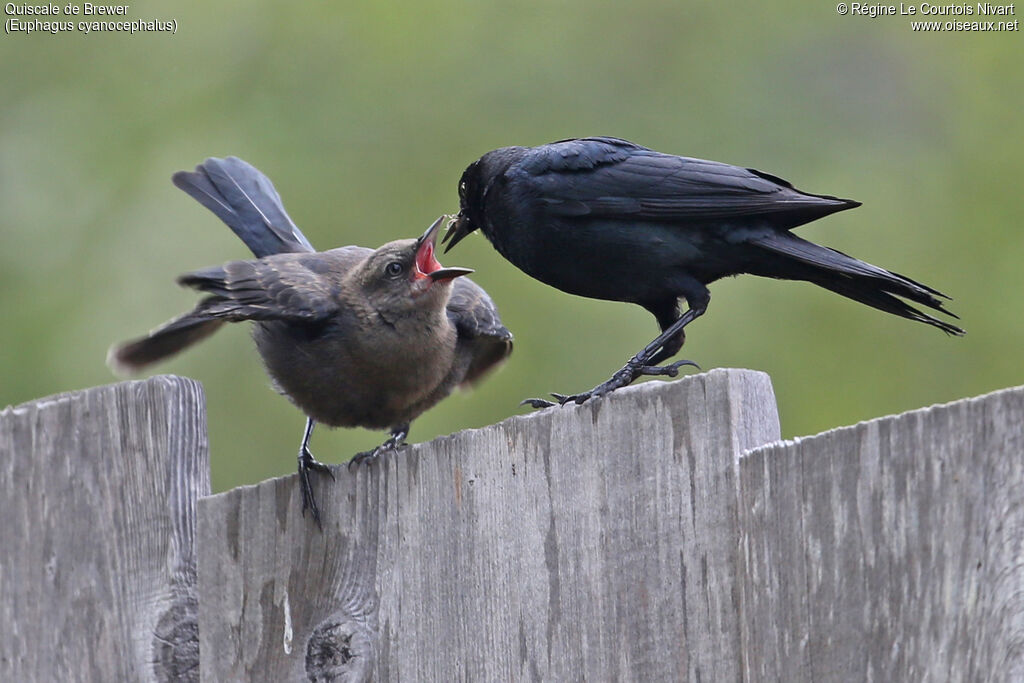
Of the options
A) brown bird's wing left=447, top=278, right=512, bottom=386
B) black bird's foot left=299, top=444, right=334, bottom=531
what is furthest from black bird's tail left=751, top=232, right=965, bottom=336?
black bird's foot left=299, top=444, right=334, bottom=531

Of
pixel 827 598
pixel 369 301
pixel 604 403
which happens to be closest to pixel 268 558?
pixel 604 403

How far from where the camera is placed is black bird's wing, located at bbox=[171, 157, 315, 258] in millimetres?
4477

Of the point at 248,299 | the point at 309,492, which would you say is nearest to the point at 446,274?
the point at 248,299

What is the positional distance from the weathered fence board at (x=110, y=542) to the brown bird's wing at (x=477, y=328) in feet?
4.97

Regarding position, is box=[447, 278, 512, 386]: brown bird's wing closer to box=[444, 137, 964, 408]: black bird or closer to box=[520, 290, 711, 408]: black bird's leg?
box=[444, 137, 964, 408]: black bird

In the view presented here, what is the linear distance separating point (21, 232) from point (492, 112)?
2.64 meters

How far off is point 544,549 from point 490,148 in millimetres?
4454

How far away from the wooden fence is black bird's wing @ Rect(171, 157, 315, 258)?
173 cm

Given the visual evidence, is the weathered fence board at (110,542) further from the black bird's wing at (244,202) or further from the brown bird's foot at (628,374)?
the black bird's wing at (244,202)

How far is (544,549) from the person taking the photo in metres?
2.20

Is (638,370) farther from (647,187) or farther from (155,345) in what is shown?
(155,345)

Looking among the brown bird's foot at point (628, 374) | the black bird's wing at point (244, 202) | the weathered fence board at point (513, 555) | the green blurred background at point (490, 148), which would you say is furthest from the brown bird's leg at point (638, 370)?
the green blurred background at point (490, 148)

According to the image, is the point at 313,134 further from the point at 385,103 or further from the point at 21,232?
the point at 21,232

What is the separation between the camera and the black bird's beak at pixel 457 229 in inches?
170
